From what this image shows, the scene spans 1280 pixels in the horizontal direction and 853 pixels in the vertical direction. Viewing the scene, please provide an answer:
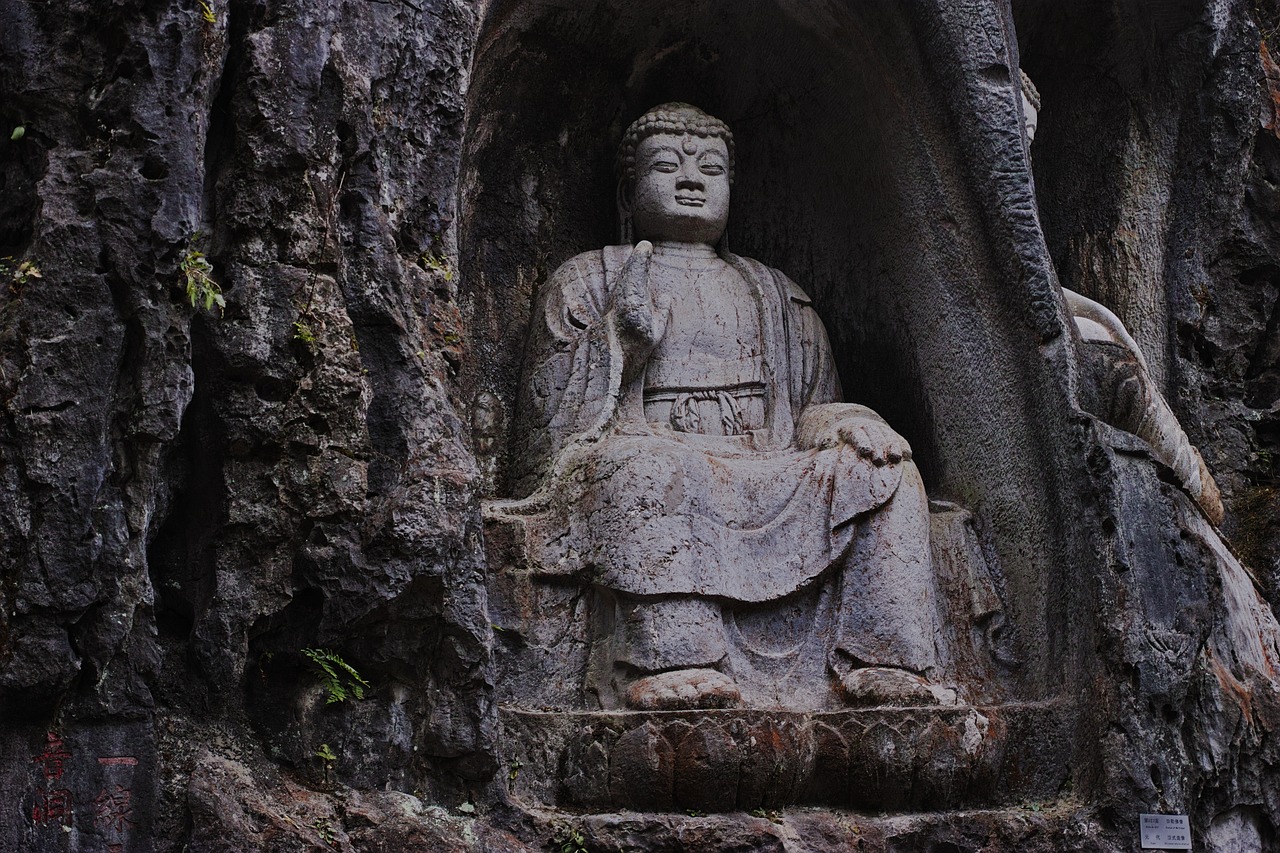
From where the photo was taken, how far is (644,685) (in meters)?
4.85

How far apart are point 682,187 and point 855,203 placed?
800 mm

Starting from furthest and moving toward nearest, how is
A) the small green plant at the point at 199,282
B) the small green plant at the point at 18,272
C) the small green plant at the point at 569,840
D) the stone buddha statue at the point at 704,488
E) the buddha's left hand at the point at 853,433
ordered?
the buddha's left hand at the point at 853,433
the stone buddha statue at the point at 704,488
the small green plant at the point at 569,840
the small green plant at the point at 199,282
the small green plant at the point at 18,272

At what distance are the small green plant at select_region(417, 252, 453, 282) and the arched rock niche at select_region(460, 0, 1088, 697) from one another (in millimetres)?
1450

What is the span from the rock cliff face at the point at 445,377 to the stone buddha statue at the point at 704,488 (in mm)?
418

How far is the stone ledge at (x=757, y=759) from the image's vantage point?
4605 millimetres

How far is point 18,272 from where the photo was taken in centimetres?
383

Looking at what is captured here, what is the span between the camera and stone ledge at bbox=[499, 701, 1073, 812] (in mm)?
4605

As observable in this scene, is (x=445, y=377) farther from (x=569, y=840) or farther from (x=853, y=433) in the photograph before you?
(x=853, y=433)

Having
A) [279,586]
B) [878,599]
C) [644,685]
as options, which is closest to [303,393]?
[279,586]

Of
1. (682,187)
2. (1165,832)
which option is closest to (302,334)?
(682,187)

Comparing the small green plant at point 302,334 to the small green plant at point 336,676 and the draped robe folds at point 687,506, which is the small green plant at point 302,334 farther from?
the draped robe folds at point 687,506

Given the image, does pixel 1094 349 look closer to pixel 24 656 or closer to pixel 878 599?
pixel 878 599

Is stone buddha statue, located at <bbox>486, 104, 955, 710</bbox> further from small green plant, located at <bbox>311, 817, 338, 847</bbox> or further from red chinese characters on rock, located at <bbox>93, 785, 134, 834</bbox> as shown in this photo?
red chinese characters on rock, located at <bbox>93, 785, 134, 834</bbox>

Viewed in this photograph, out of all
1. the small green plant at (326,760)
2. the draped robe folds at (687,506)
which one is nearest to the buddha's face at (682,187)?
the draped robe folds at (687,506)
